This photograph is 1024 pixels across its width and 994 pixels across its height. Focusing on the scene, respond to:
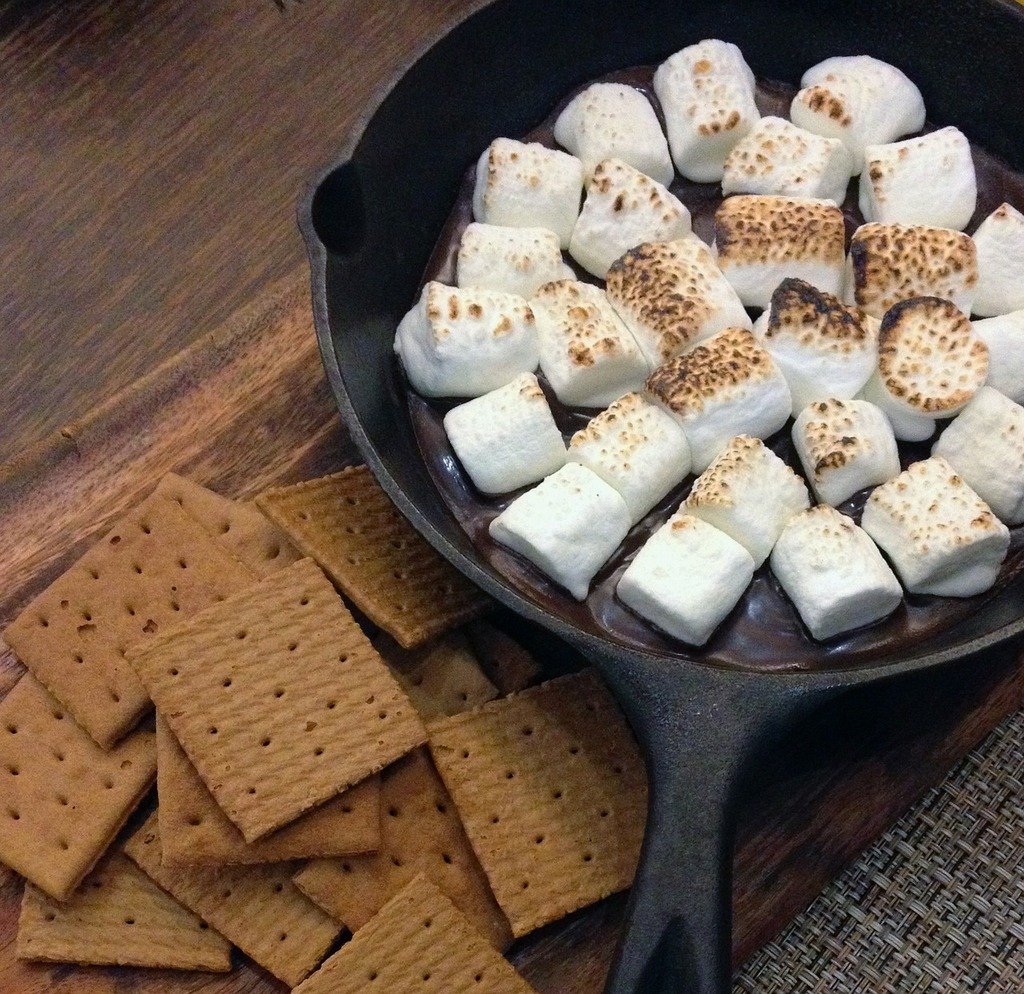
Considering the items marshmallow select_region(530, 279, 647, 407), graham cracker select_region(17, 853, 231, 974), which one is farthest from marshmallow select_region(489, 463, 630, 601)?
graham cracker select_region(17, 853, 231, 974)

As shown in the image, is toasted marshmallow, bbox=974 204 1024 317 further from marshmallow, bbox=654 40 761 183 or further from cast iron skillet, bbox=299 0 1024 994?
marshmallow, bbox=654 40 761 183

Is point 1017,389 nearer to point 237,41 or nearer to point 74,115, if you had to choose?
point 237,41

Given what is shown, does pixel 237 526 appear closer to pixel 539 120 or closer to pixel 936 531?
pixel 539 120

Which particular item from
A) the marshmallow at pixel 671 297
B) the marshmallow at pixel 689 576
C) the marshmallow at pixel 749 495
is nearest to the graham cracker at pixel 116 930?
the marshmallow at pixel 689 576

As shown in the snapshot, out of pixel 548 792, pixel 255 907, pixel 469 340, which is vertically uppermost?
pixel 469 340

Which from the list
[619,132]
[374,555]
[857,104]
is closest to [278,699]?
[374,555]

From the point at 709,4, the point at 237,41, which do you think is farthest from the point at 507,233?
the point at 237,41
